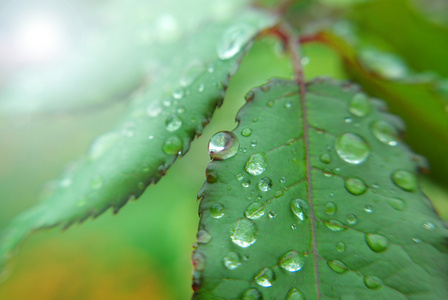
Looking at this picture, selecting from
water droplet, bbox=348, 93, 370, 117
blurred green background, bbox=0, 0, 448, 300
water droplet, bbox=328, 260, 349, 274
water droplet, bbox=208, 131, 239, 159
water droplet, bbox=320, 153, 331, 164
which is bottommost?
blurred green background, bbox=0, 0, 448, 300

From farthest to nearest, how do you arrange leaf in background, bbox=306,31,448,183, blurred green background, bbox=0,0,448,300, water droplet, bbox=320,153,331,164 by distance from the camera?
blurred green background, bbox=0,0,448,300 → leaf in background, bbox=306,31,448,183 → water droplet, bbox=320,153,331,164

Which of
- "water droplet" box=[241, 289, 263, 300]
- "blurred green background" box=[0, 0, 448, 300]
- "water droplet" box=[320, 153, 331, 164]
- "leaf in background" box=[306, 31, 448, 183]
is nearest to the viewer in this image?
"water droplet" box=[241, 289, 263, 300]

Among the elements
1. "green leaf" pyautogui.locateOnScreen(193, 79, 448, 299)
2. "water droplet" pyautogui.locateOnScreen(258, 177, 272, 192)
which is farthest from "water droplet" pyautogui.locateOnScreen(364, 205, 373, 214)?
"water droplet" pyautogui.locateOnScreen(258, 177, 272, 192)

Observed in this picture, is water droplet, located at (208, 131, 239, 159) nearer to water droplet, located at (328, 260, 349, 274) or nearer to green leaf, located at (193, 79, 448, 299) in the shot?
green leaf, located at (193, 79, 448, 299)

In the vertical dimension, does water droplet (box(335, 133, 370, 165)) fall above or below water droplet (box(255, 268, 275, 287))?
above

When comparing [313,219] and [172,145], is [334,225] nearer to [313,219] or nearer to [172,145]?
[313,219]

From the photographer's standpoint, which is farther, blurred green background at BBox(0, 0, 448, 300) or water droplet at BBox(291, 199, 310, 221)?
blurred green background at BBox(0, 0, 448, 300)

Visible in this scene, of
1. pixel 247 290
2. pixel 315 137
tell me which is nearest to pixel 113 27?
pixel 315 137

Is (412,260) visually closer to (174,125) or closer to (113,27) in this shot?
(174,125)
